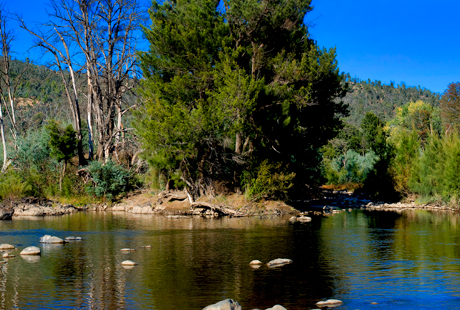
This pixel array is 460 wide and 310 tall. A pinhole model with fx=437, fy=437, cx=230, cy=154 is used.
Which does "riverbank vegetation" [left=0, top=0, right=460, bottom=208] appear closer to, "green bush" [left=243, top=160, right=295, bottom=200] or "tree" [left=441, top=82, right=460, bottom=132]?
"green bush" [left=243, top=160, right=295, bottom=200]

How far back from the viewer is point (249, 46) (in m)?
26.8

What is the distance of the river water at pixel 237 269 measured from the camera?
28.7ft

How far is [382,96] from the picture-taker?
153 m

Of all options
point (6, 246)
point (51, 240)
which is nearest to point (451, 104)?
point (51, 240)

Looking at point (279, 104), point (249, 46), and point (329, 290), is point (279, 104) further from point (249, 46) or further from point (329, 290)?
point (329, 290)

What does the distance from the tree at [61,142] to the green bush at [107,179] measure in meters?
1.84

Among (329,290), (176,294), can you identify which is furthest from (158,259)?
(329,290)

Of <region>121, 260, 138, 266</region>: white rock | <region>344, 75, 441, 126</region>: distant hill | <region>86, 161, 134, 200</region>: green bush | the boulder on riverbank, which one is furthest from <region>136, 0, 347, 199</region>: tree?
<region>344, 75, 441, 126</region>: distant hill

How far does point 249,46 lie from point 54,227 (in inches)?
599

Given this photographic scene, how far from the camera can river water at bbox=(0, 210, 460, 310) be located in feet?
28.7

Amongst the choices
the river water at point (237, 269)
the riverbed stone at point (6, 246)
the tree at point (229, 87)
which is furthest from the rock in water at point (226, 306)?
the tree at point (229, 87)

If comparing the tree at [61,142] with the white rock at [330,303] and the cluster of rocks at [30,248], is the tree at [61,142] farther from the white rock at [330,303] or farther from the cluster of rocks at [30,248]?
the white rock at [330,303]

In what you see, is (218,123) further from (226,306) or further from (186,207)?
(226,306)

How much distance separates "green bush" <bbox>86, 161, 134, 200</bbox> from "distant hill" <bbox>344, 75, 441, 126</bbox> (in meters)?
100
